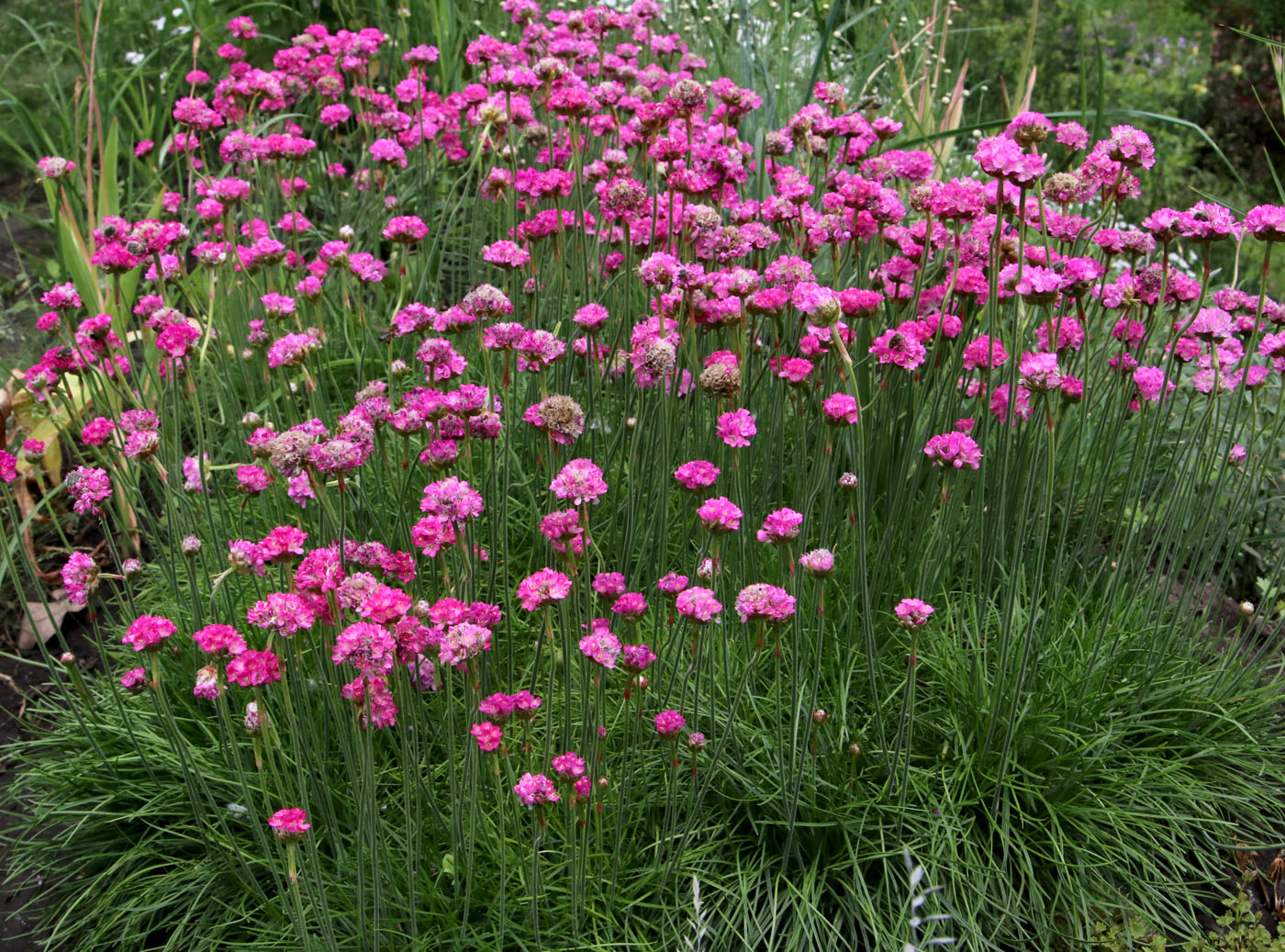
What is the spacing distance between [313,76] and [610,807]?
3.38 m

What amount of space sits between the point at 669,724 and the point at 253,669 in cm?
77

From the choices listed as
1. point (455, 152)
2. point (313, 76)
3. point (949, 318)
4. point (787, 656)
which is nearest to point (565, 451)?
point (787, 656)

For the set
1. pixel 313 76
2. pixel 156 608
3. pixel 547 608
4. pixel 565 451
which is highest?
pixel 313 76

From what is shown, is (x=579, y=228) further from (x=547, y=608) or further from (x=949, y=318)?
(x=547, y=608)

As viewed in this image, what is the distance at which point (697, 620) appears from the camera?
6.21 ft

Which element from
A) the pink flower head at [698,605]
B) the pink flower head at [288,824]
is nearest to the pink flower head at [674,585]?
the pink flower head at [698,605]

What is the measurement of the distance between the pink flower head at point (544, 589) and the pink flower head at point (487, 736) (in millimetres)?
255

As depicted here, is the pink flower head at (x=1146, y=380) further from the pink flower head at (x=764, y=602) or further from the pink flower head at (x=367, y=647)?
the pink flower head at (x=367, y=647)

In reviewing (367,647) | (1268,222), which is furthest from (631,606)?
(1268,222)

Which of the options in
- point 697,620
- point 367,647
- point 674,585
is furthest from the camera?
point 674,585

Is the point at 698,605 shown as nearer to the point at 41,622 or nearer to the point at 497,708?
the point at 497,708

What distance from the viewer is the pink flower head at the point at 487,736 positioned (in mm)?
1891

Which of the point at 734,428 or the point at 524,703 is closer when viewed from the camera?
the point at 524,703

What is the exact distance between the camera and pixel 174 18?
615 cm
